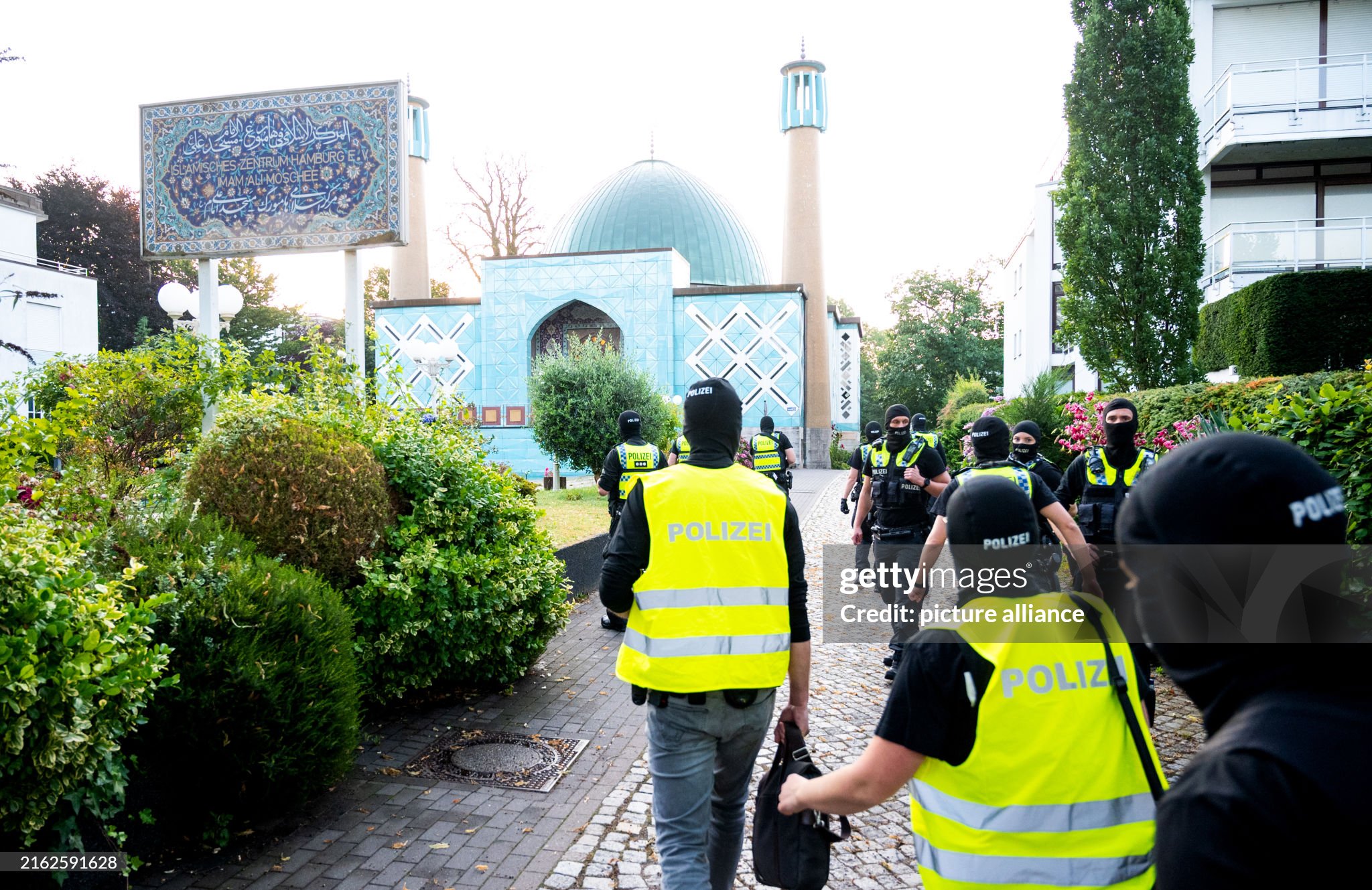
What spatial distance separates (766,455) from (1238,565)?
11.0 metres

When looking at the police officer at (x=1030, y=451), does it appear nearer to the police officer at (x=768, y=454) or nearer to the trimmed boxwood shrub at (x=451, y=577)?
the trimmed boxwood shrub at (x=451, y=577)

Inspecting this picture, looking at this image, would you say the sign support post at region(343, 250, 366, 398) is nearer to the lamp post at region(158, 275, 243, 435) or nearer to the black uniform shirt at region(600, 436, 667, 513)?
the lamp post at region(158, 275, 243, 435)

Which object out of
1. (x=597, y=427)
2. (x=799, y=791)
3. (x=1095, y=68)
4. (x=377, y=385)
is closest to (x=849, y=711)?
(x=799, y=791)

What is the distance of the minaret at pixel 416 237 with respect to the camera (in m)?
43.7

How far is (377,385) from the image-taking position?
715 centimetres

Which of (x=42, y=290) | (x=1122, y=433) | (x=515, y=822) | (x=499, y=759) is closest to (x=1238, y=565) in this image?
(x=515, y=822)

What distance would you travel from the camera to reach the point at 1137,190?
1627cm

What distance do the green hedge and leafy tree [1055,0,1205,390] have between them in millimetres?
1631

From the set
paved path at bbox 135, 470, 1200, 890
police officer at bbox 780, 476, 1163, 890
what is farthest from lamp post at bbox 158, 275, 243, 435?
police officer at bbox 780, 476, 1163, 890

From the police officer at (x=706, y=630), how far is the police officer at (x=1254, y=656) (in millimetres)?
1845

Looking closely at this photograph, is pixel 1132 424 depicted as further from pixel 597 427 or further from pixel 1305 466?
pixel 597 427

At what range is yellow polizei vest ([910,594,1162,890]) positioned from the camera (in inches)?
73.6

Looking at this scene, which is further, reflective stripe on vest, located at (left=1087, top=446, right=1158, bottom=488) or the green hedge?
the green hedge

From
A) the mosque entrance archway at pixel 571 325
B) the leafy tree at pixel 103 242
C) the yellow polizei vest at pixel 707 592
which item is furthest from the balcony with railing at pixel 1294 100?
the leafy tree at pixel 103 242
